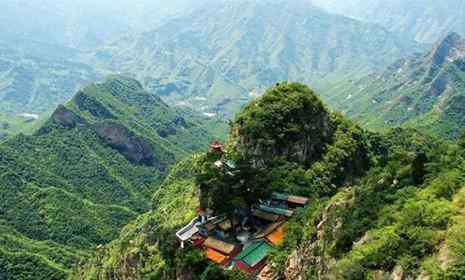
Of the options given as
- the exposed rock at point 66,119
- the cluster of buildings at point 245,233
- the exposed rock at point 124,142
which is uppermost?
the cluster of buildings at point 245,233

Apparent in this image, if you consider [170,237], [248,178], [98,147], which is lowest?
[98,147]

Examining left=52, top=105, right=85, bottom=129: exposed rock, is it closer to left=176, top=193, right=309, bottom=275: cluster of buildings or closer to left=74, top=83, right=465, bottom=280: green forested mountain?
left=74, top=83, right=465, bottom=280: green forested mountain

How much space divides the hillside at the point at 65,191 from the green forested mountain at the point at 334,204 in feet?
108

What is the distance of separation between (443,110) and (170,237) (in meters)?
151

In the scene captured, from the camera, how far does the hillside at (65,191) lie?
419 ft

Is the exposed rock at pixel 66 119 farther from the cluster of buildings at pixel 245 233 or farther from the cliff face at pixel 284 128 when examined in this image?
the cluster of buildings at pixel 245 233

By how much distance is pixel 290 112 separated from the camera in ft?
233

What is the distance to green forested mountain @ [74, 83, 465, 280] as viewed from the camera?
3020 centimetres

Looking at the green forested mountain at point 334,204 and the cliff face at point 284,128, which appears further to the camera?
the cliff face at point 284,128

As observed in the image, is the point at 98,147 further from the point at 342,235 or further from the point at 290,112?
the point at 342,235

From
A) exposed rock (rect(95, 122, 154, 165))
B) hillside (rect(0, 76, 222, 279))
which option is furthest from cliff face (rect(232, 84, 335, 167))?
exposed rock (rect(95, 122, 154, 165))

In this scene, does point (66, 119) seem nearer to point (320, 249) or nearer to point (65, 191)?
point (65, 191)

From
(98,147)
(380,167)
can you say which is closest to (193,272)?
(380,167)

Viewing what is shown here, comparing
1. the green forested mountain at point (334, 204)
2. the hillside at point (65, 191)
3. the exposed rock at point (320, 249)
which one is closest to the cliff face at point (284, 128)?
the green forested mountain at point (334, 204)
